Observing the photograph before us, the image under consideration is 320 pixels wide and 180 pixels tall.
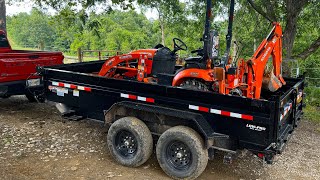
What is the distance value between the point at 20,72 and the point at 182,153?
4645 millimetres

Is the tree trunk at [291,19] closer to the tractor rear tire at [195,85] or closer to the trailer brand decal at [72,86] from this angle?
the tractor rear tire at [195,85]

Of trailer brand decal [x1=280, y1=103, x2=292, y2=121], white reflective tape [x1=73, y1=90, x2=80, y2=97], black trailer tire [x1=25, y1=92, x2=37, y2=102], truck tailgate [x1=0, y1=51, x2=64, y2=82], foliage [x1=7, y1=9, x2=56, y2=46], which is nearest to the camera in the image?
trailer brand decal [x1=280, y1=103, x2=292, y2=121]

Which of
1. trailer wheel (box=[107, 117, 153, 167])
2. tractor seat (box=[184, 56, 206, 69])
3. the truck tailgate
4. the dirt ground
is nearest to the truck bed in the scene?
trailer wheel (box=[107, 117, 153, 167])

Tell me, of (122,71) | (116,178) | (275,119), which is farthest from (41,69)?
(275,119)

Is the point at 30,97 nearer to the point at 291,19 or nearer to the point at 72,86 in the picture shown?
the point at 72,86

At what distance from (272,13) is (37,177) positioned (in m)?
7.98

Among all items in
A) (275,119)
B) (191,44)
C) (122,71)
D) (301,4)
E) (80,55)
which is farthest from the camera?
(191,44)

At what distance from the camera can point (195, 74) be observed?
513cm

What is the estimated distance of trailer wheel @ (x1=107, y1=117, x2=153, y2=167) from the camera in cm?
485

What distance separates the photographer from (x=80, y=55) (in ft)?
51.9

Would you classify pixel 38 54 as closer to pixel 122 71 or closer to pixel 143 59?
pixel 122 71

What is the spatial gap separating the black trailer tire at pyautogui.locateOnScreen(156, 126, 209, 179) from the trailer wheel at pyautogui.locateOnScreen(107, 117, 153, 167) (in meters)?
0.25

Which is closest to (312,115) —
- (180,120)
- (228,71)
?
(228,71)

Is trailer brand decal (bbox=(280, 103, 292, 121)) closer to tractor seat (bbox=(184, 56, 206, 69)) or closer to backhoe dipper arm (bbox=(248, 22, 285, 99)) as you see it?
backhoe dipper arm (bbox=(248, 22, 285, 99))
